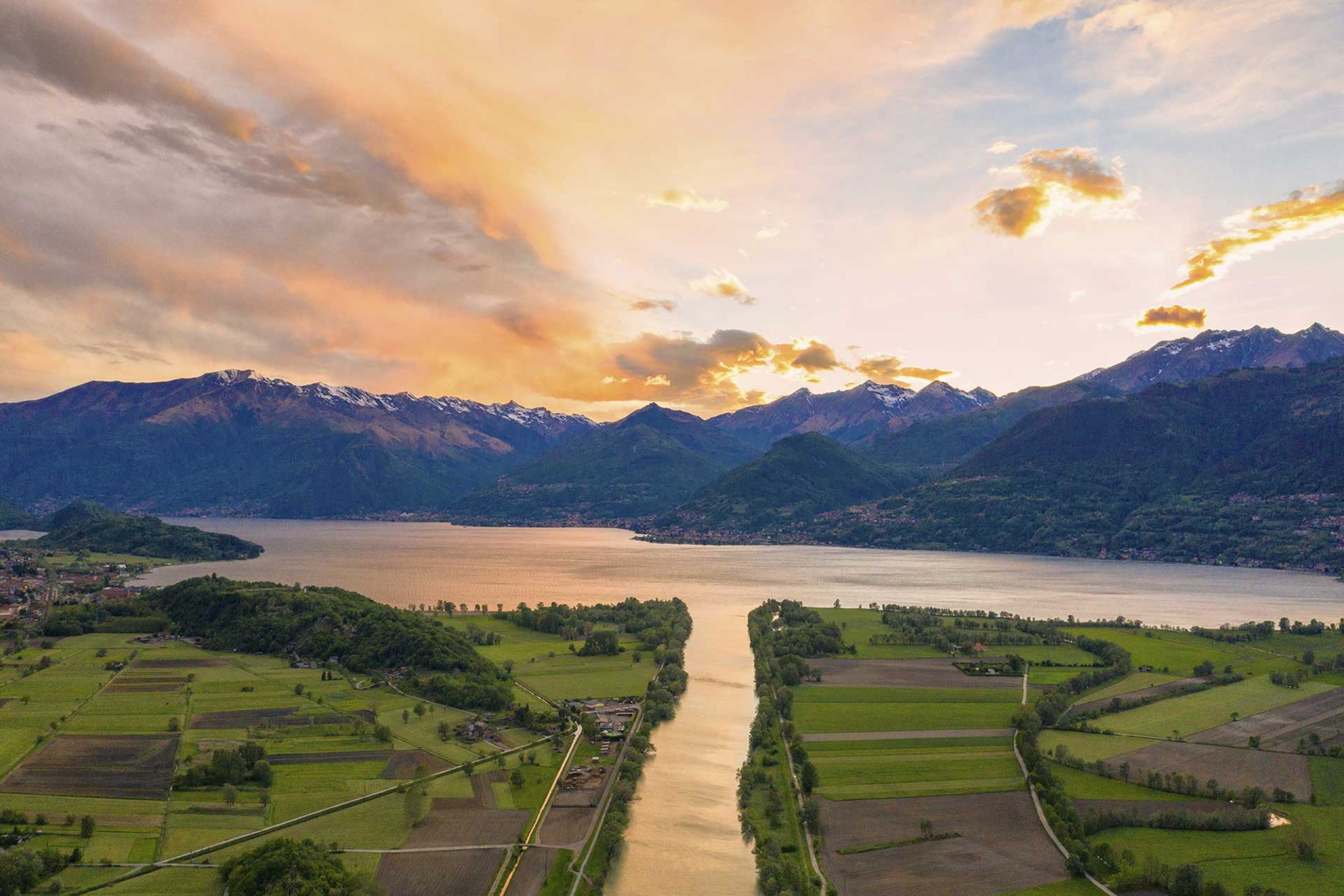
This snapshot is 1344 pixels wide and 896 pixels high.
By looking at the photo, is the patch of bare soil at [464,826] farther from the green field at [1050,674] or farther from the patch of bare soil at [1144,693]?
the green field at [1050,674]

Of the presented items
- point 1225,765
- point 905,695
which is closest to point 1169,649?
point 905,695

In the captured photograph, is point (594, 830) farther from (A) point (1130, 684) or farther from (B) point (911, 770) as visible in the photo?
(A) point (1130, 684)

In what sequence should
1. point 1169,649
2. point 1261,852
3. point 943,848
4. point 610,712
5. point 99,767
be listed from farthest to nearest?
point 1169,649
point 610,712
point 99,767
point 943,848
point 1261,852

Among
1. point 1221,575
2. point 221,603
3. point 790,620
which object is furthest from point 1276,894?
point 1221,575

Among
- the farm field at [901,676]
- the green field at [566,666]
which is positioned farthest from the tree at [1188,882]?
the green field at [566,666]

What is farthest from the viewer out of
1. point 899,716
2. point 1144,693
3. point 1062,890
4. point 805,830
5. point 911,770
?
point 1144,693

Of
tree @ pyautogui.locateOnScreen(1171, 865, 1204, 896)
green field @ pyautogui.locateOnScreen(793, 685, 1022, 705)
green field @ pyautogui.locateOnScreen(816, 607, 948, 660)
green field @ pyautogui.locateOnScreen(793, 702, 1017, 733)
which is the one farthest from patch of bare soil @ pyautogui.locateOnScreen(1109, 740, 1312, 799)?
green field @ pyautogui.locateOnScreen(816, 607, 948, 660)

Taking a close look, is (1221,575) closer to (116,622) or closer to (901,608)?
(901,608)
